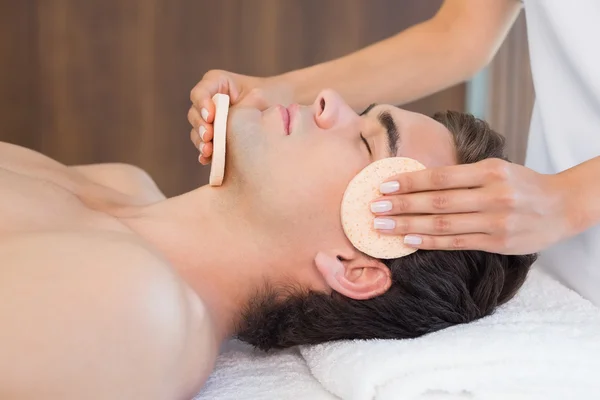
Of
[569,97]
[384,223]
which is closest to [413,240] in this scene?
[384,223]

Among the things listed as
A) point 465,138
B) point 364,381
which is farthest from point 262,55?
point 364,381

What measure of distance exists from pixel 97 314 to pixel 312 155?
0.49 metres

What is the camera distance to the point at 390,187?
3.61 ft

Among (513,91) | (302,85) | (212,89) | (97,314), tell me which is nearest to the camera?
(97,314)

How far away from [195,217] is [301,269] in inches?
8.3

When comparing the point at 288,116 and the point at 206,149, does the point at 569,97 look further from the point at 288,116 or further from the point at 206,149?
the point at 206,149

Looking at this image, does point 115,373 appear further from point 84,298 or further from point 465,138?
point 465,138

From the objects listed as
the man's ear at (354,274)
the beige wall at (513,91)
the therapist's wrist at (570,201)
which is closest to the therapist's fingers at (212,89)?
the man's ear at (354,274)

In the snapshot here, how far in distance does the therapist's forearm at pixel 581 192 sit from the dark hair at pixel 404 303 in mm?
139

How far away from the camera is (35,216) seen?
1.07 meters

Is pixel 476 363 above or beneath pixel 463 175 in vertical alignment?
beneath

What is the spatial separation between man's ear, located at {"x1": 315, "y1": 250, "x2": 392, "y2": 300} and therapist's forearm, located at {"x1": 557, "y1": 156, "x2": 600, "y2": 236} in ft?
1.02

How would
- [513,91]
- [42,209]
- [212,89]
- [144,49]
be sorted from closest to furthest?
[42,209] → [212,89] → [513,91] → [144,49]

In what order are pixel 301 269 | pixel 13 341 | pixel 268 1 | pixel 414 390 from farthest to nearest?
pixel 268 1 → pixel 301 269 → pixel 414 390 → pixel 13 341
